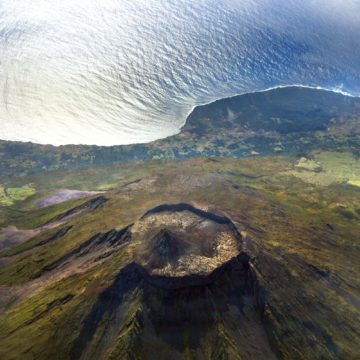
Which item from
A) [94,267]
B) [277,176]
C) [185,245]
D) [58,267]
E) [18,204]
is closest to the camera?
[185,245]

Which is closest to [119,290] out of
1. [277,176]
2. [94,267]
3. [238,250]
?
[94,267]

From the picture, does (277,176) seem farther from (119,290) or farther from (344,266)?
(119,290)

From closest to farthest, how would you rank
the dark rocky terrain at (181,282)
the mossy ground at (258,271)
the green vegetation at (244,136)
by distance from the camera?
the dark rocky terrain at (181,282)
the mossy ground at (258,271)
the green vegetation at (244,136)

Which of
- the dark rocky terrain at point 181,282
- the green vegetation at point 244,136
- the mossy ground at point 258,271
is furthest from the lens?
the green vegetation at point 244,136

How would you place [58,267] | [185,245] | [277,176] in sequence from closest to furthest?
[185,245] → [58,267] → [277,176]

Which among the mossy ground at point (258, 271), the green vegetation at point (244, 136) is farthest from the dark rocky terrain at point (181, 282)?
the green vegetation at point (244, 136)

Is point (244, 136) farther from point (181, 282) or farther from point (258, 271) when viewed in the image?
point (181, 282)

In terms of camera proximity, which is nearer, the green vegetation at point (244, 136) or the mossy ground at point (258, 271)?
the mossy ground at point (258, 271)

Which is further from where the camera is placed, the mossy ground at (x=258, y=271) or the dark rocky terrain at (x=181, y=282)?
the mossy ground at (x=258, y=271)

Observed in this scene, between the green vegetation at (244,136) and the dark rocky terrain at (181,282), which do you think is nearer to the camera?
the dark rocky terrain at (181,282)

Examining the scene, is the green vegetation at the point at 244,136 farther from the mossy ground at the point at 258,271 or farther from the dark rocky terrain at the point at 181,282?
the dark rocky terrain at the point at 181,282

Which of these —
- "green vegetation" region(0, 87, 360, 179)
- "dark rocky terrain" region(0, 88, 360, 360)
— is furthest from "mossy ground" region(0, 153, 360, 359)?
"green vegetation" region(0, 87, 360, 179)
